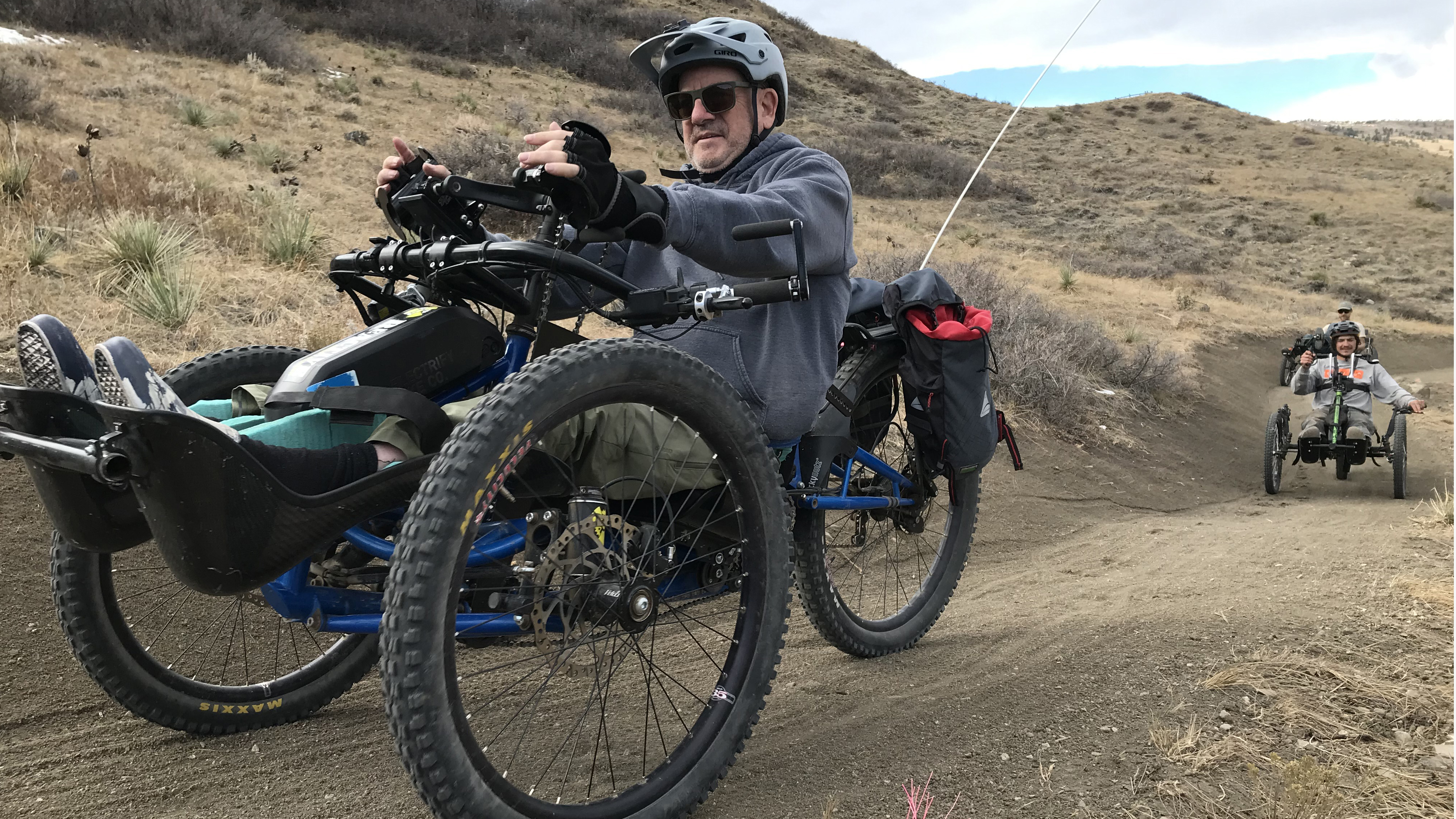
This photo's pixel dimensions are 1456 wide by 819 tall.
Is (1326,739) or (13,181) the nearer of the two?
(1326,739)

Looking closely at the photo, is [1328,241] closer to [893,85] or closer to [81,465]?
[893,85]

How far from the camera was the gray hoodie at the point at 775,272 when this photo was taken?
7.72ft

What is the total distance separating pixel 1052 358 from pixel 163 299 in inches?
318

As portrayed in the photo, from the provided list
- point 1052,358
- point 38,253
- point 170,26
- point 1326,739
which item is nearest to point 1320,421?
point 1052,358

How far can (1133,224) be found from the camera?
30422 millimetres

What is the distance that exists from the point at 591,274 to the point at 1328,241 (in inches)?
1505

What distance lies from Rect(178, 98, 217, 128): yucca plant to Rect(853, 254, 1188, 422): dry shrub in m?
9.96

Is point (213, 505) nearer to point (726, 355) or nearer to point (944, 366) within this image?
point (726, 355)

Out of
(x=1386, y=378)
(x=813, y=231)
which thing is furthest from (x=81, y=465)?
(x=1386, y=378)

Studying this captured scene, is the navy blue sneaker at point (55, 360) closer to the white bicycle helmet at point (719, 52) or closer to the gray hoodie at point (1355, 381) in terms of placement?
the white bicycle helmet at point (719, 52)

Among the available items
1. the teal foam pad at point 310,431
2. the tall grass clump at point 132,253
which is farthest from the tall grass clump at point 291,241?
the teal foam pad at point 310,431

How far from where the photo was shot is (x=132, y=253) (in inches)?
264

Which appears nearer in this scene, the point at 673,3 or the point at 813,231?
the point at 813,231

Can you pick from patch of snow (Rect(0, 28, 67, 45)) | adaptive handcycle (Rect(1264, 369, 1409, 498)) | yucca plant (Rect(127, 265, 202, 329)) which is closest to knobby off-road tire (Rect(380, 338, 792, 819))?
Result: yucca plant (Rect(127, 265, 202, 329))
